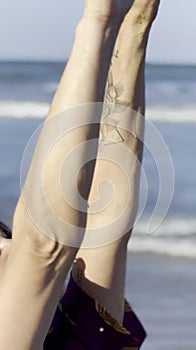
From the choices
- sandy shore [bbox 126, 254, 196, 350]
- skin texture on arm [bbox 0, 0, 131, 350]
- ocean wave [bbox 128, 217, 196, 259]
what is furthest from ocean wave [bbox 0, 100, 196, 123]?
skin texture on arm [bbox 0, 0, 131, 350]

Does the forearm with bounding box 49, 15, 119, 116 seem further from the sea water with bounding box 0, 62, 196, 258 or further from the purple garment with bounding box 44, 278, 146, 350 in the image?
the purple garment with bounding box 44, 278, 146, 350

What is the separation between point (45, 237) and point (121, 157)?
48 cm

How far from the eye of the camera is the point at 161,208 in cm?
213

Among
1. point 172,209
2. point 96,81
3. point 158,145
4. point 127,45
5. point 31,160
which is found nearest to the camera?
point 96,81

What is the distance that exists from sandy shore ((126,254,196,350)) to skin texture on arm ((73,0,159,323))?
76.4 inches

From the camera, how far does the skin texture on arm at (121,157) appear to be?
83.9 inches

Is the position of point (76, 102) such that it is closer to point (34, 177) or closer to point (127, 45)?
point (34, 177)

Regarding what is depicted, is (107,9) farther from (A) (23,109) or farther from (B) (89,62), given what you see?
(A) (23,109)

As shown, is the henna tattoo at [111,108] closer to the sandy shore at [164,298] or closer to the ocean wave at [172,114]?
the sandy shore at [164,298]

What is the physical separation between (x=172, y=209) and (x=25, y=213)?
473cm

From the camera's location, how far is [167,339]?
428cm

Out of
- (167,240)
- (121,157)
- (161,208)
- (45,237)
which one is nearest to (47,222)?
(45,237)

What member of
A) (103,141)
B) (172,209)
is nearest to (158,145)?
(103,141)

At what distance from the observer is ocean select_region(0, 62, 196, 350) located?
4.21 meters
